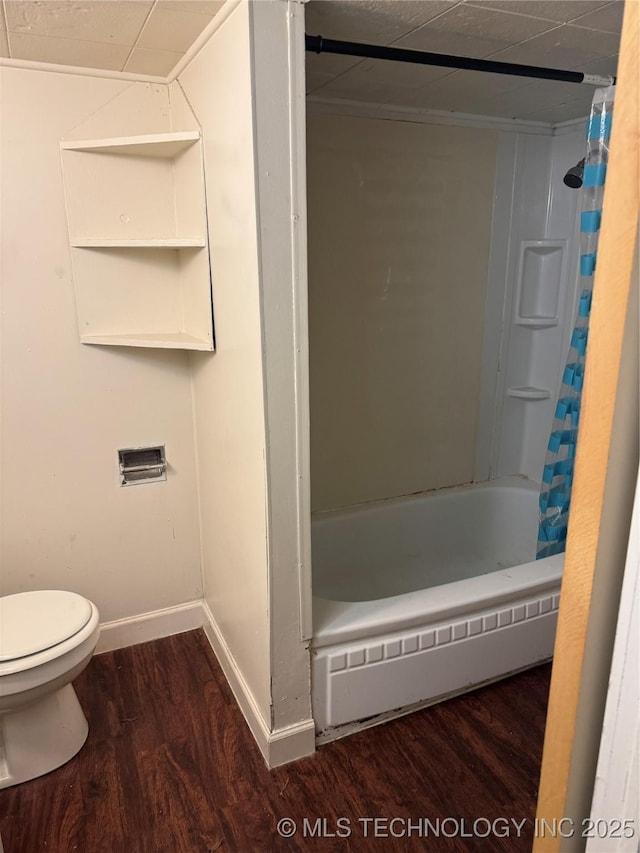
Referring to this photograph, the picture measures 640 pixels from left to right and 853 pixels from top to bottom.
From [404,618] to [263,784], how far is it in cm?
63

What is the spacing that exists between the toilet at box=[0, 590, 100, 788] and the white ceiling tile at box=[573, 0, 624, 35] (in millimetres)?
2147

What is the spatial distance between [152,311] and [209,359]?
0.34 m

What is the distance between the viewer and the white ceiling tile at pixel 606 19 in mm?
1408

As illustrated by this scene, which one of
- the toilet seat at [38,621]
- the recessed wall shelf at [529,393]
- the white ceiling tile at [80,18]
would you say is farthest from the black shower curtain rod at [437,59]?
the toilet seat at [38,621]

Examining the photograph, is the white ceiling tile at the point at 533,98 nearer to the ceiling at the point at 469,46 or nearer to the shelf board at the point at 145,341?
the ceiling at the point at 469,46

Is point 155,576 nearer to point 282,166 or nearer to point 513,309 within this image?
point 282,166

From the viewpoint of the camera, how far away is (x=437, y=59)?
5.23ft

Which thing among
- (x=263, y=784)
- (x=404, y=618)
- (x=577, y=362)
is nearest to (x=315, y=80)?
(x=577, y=362)

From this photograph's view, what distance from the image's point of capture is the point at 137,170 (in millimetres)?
1974

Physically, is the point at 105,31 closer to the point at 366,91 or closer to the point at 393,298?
the point at 366,91

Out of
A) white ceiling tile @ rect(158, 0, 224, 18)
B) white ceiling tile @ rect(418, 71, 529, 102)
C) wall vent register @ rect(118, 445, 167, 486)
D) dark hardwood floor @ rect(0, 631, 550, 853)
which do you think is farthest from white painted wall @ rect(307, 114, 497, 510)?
dark hardwood floor @ rect(0, 631, 550, 853)

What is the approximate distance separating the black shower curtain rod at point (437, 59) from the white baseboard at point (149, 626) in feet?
6.58

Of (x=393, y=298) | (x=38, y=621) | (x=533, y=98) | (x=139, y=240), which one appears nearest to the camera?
(x=38, y=621)

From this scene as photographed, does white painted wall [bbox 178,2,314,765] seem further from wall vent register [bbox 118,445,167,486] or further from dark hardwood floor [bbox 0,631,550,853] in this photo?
wall vent register [bbox 118,445,167,486]
